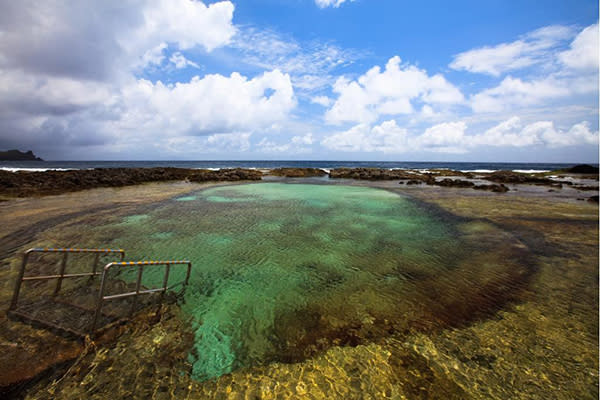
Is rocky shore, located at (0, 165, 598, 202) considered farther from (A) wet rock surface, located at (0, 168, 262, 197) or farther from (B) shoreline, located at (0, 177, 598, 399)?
(B) shoreline, located at (0, 177, 598, 399)

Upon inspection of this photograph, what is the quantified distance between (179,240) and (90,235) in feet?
15.0

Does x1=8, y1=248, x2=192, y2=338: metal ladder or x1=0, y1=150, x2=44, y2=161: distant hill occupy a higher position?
x1=0, y1=150, x2=44, y2=161: distant hill

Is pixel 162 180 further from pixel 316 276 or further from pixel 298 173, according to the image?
pixel 316 276

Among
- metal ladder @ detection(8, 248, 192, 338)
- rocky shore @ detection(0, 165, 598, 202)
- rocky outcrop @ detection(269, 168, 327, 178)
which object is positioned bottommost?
metal ladder @ detection(8, 248, 192, 338)

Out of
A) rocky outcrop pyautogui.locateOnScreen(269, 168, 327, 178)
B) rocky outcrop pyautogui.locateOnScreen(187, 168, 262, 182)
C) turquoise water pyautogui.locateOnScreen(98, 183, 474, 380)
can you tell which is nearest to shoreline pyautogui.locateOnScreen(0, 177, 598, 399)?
turquoise water pyautogui.locateOnScreen(98, 183, 474, 380)

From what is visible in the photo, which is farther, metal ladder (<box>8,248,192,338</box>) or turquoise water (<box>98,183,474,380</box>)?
turquoise water (<box>98,183,474,380</box>)

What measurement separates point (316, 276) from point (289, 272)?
1.02 m

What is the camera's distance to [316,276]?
8.20 m

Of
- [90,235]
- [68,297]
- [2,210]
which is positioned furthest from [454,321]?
[2,210]

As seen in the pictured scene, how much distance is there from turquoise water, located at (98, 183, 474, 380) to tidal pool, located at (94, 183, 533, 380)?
1.4 inches

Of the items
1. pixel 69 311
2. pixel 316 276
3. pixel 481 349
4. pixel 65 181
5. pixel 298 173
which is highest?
pixel 298 173

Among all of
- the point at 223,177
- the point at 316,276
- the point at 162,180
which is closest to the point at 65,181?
the point at 162,180

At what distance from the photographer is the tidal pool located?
5.45 meters

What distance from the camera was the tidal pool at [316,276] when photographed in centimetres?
545
